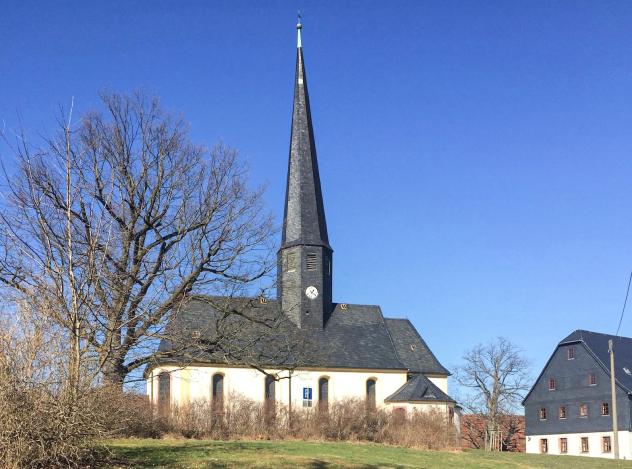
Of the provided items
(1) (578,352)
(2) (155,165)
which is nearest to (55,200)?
(2) (155,165)

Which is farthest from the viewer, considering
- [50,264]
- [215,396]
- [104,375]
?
[215,396]

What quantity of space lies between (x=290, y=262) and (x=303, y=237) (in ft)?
5.85

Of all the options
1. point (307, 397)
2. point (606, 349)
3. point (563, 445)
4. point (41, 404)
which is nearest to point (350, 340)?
point (307, 397)

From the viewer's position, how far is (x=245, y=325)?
30.0 meters

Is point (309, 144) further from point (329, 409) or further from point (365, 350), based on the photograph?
point (329, 409)

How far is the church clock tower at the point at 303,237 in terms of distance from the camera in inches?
2013

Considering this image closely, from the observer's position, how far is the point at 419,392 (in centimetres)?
4978

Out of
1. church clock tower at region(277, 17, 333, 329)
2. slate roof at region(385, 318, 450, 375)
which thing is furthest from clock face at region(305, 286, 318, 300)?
slate roof at region(385, 318, 450, 375)

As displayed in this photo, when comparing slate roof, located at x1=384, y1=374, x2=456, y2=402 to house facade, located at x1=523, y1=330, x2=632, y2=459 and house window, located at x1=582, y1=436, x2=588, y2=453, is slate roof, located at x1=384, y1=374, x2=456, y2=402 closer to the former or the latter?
house facade, located at x1=523, y1=330, x2=632, y2=459

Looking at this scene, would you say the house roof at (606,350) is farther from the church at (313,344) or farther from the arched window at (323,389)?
the arched window at (323,389)

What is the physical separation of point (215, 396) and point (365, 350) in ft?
33.3

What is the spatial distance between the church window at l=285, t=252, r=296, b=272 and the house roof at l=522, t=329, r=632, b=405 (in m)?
23.4

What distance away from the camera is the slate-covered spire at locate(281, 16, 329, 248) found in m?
51.6

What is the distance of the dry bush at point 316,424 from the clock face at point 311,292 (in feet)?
35.5
